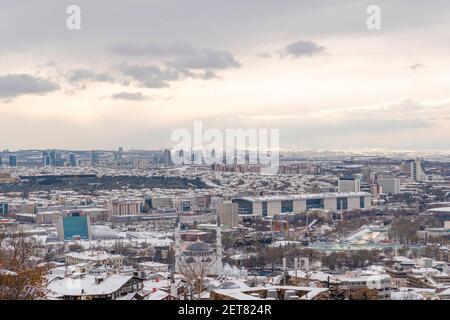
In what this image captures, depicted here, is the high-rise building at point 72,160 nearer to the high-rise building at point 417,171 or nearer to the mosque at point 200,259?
the high-rise building at point 417,171

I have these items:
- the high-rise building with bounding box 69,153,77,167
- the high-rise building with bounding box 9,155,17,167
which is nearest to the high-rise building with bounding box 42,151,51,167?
the high-rise building with bounding box 69,153,77,167

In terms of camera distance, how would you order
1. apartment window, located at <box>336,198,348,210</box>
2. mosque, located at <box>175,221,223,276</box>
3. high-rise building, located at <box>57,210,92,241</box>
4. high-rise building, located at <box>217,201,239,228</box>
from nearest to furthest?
1. mosque, located at <box>175,221,223,276</box>
2. high-rise building, located at <box>57,210,92,241</box>
3. high-rise building, located at <box>217,201,239,228</box>
4. apartment window, located at <box>336,198,348,210</box>

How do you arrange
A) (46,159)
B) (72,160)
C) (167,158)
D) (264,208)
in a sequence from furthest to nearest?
(72,160) < (46,159) < (167,158) < (264,208)

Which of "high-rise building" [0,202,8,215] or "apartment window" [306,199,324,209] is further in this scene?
"apartment window" [306,199,324,209]

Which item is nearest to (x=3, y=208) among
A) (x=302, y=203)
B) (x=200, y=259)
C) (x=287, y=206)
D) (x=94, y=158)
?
(x=287, y=206)

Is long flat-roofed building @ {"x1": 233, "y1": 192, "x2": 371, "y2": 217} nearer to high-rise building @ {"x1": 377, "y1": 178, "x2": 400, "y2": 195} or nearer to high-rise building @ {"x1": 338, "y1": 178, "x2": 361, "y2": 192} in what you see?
high-rise building @ {"x1": 338, "y1": 178, "x2": 361, "y2": 192}

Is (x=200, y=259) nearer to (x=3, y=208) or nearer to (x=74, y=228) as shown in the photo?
(x=74, y=228)

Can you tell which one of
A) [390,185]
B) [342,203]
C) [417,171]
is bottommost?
[342,203]

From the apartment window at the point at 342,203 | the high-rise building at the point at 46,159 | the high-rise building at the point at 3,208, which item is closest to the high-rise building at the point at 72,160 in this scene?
the high-rise building at the point at 46,159

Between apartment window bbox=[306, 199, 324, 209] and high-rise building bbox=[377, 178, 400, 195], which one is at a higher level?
high-rise building bbox=[377, 178, 400, 195]
